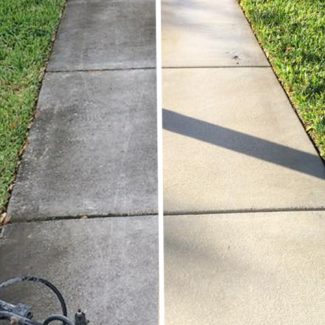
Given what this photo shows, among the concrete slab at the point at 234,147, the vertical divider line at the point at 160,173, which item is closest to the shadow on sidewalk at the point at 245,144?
the concrete slab at the point at 234,147

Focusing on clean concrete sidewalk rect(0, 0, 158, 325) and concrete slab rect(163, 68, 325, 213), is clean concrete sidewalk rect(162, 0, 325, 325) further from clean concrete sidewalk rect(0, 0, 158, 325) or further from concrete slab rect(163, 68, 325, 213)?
clean concrete sidewalk rect(0, 0, 158, 325)

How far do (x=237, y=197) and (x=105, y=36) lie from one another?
3.38m

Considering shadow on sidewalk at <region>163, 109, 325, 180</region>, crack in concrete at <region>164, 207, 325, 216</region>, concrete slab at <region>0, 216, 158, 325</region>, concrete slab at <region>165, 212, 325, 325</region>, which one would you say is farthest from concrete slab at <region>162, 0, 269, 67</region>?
concrete slab at <region>0, 216, 158, 325</region>

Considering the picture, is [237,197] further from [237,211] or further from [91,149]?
[91,149]

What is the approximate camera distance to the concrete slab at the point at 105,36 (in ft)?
19.1

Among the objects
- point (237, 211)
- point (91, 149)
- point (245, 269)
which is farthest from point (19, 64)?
point (245, 269)

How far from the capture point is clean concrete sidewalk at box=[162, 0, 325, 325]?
3059 millimetres

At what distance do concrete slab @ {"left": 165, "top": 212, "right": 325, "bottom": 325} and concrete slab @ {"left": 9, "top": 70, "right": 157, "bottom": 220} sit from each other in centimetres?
46

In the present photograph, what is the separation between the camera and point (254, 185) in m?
3.91

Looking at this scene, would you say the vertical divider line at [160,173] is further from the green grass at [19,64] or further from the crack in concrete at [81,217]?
the green grass at [19,64]

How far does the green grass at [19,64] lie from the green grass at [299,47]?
7.98 ft

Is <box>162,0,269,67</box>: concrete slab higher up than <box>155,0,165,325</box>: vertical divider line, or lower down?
higher up

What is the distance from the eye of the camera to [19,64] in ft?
18.7

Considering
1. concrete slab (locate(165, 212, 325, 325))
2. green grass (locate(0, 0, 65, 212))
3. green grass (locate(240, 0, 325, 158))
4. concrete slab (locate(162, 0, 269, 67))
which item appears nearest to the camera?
concrete slab (locate(165, 212, 325, 325))
